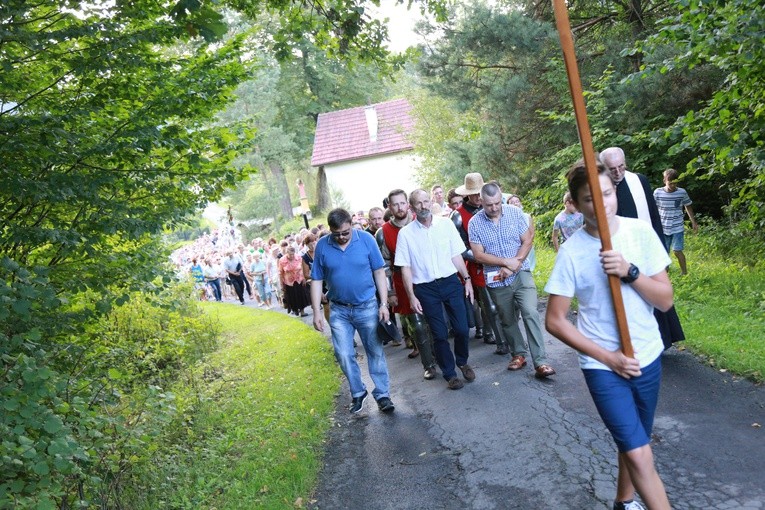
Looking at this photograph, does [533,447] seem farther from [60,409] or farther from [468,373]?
[60,409]

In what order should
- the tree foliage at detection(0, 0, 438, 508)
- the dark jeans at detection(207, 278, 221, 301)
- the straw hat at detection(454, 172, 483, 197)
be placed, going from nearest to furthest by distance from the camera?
the tree foliage at detection(0, 0, 438, 508)
the straw hat at detection(454, 172, 483, 197)
the dark jeans at detection(207, 278, 221, 301)

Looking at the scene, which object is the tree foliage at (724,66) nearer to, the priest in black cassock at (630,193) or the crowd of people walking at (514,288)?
the crowd of people walking at (514,288)

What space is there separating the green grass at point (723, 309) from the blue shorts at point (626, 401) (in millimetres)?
3193

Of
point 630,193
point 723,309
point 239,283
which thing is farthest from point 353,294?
point 239,283

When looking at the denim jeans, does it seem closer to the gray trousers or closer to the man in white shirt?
the man in white shirt

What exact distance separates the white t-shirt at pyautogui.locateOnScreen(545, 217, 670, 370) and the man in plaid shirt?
3.88 meters

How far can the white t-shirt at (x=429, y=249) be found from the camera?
7492 millimetres

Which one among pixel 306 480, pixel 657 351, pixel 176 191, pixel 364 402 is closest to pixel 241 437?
pixel 364 402

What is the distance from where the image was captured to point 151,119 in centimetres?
665

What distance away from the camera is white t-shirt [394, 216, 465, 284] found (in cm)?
749

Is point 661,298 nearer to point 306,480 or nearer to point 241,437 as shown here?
point 306,480

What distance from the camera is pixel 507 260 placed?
762 cm

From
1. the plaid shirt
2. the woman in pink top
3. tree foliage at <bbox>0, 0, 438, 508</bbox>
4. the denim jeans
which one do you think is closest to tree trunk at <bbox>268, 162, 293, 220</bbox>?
the woman in pink top

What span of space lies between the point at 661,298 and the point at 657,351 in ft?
1.03
